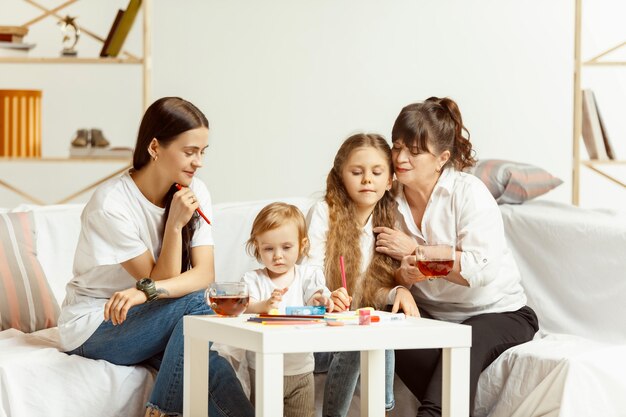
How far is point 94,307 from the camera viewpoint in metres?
2.45

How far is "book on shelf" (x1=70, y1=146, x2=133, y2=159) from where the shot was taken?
3739 millimetres

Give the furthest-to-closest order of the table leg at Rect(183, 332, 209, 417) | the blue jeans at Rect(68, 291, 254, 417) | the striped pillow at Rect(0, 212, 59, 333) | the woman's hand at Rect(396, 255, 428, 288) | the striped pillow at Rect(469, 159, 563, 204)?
the striped pillow at Rect(469, 159, 563, 204) → the striped pillow at Rect(0, 212, 59, 333) → the woman's hand at Rect(396, 255, 428, 288) → the blue jeans at Rect(68, 291, 254, 417) → the table leg at Rect(183, 332, 209, 417)

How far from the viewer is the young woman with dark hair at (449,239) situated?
252 centimetres

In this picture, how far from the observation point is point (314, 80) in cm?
485

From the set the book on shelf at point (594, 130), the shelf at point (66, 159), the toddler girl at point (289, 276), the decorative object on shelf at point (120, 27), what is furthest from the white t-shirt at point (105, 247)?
the book on shelf at point (594, 130)

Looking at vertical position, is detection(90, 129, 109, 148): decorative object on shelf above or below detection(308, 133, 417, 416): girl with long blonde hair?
above

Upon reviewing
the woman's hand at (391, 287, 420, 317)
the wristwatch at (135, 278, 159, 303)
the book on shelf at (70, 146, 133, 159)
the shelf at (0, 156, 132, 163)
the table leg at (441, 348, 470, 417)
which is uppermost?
the book on shelf at (70, 146, 133, 159)

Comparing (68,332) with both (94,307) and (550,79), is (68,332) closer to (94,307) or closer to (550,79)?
(94,307)

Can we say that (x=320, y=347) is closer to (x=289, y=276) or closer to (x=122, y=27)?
(x=289, y=276)

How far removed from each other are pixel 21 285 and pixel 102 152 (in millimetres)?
1028

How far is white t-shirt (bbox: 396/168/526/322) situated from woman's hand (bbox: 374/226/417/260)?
0.10 metres

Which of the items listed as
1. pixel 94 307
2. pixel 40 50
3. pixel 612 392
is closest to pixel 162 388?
pixel 94 307

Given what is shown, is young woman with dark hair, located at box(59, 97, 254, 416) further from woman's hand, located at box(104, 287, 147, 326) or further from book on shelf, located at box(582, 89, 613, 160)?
book on shelf, located at box(582, 89, 613, 160)

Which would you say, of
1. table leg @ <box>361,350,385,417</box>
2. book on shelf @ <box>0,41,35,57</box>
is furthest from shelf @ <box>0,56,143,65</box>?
table leg @ <box>361,350,385,417</box>
